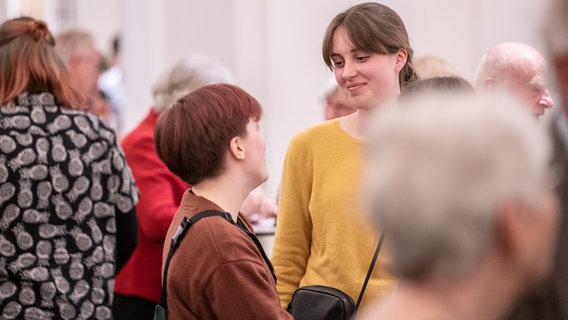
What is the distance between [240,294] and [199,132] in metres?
0.54

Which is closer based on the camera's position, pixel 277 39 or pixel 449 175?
pixel 449 175

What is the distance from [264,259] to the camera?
10.8 feet

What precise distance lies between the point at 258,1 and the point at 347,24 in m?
5.42

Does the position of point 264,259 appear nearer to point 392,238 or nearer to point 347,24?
point 347,24

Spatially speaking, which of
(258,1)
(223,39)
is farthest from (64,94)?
(223,39)

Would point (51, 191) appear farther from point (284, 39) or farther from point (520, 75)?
point (284, 39)

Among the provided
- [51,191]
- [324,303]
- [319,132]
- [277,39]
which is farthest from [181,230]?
[277,39]

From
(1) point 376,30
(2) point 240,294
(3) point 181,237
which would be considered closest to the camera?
(2) point 240,294

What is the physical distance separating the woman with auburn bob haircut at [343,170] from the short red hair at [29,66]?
946mm

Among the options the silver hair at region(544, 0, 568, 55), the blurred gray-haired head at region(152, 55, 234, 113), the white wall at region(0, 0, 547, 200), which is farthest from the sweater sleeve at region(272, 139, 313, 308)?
the silver hair at region(544, 0, 568, 55)

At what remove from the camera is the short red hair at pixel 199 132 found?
11.1ft

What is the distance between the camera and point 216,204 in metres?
3.37

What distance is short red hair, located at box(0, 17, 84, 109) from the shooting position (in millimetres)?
4242

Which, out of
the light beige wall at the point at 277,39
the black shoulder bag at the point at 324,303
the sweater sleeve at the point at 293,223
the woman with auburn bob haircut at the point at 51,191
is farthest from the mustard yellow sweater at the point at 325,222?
the light beige wall at the point at 277,39
